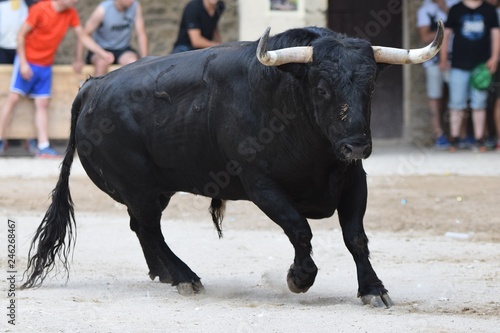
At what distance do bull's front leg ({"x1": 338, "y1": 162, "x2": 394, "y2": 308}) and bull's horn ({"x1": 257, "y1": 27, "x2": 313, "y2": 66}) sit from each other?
711 millimetres

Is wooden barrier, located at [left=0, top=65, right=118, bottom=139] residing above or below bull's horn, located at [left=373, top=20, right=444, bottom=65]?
below

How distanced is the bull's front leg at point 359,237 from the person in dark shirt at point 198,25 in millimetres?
6583

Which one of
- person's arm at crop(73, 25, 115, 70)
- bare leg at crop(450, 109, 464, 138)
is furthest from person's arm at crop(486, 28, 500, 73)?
person's arm at crop(73, 25, 115, 70)

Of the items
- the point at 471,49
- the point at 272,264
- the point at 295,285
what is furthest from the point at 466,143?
the point at 295,285

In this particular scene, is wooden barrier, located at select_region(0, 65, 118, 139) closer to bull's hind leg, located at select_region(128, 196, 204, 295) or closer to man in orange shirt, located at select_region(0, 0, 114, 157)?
man in orange shirt, located at select_region(0, 0, 114, 157)

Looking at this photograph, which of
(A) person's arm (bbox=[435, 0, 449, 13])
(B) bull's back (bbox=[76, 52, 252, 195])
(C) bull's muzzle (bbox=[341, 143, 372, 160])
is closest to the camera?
(C) bull's muzzle (bbox=[341, 143, 372, 160])

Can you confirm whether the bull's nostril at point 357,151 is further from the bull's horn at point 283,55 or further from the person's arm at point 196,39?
the person's arm at point 196,39

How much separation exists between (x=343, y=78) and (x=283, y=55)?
36cm

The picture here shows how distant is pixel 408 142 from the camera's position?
1567 centimetres

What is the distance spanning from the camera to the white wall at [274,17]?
14.1 metres

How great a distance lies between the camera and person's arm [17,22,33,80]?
529 inches

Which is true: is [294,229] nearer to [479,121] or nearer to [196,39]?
[196,39]

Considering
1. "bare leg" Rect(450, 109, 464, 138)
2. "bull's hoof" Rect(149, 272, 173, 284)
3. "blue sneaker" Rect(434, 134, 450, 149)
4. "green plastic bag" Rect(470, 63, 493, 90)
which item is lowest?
"blue sneaker" Rect(434, 134, 450, 149)

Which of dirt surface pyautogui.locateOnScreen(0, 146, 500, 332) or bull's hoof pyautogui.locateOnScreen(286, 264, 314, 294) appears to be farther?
bull's hoof pyautogui.locateOnScreen(286, 264, 314, 294)
